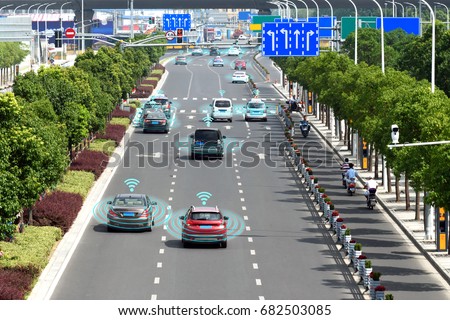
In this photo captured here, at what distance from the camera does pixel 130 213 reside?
170 ft

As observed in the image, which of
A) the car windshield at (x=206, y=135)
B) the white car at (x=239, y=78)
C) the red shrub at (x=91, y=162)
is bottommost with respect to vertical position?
the white car at (x=239, y=78)

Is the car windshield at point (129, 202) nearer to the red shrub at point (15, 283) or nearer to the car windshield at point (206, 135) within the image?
the red shrub at point (15, 283)

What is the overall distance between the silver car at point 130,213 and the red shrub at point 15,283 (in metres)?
10.5

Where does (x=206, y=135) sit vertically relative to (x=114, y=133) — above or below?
above

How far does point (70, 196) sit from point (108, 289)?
15.9m

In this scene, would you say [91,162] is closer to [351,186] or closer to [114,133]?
[351,186]

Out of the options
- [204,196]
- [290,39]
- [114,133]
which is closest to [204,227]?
[204,196]

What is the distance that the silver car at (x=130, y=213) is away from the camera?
51.5 meters

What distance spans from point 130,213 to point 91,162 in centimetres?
1865

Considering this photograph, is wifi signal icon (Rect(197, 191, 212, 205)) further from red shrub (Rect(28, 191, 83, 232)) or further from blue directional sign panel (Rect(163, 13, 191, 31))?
blue directional sign panel (Rect(163, 13, 191, 31))

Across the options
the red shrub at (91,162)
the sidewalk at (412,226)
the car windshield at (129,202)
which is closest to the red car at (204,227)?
the car windshield at (129,202)

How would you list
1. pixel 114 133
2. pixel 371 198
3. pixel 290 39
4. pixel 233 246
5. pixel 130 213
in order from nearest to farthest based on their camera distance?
pixel 233 246
pixel 130 213
pixel 371 198
pixel 290 39
pixel 114 133

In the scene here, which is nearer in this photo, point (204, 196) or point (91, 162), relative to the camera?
point (204, 196)

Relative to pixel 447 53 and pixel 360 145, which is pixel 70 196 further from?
pixel 447 53
